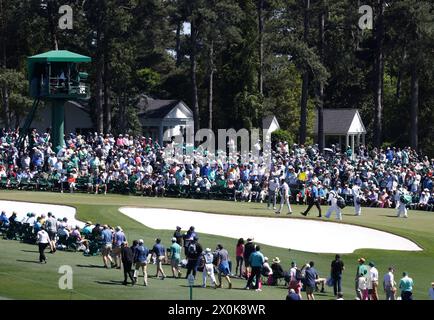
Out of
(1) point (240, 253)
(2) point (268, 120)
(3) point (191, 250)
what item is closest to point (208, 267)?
(3) point (191, 250)

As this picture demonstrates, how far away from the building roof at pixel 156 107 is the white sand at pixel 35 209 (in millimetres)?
35466

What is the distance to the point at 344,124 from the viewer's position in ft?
285

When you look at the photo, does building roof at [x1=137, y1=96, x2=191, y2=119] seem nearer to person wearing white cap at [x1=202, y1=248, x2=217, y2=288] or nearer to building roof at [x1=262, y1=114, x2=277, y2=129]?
building roof at [x1=262, y1=114, x2=277, y2=129]

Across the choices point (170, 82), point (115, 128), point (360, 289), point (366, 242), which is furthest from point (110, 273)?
point (170, 82)

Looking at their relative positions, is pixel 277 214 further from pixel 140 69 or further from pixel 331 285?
pixel 140 69

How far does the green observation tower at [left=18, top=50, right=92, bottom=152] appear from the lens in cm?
6419

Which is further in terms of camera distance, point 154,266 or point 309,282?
point 154,266

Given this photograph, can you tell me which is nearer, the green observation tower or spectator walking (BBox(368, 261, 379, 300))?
spectator walking (BBox(368, 261, 379, 300))

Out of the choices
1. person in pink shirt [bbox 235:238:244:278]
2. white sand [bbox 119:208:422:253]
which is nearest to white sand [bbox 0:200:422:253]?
white sand [bbox 119:208:422:253]

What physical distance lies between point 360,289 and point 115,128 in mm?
51507

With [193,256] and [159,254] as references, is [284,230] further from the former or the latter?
[193,256]

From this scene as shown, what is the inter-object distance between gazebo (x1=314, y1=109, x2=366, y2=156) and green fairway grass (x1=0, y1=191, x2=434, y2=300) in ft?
105

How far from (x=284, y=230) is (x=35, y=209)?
11.2 meters

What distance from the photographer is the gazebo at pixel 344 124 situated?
3410 inches
